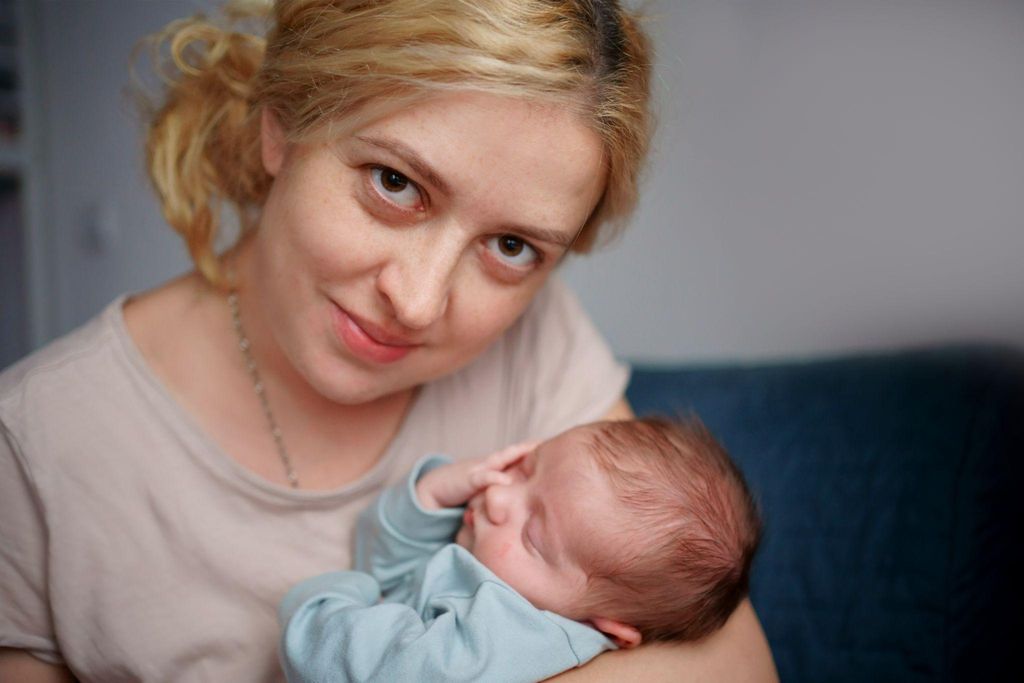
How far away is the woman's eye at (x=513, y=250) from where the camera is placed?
110 cm

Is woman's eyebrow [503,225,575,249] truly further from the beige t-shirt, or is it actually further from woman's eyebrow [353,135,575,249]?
the beige t-shirt

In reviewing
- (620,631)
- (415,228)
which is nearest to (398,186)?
(415,228)

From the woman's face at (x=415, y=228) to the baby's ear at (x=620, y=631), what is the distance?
1.34 ft

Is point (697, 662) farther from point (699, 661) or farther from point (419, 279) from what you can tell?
point (419, 279)

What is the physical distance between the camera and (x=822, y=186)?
6.16 feet

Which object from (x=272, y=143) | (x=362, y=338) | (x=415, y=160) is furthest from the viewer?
(x=272, y=143)

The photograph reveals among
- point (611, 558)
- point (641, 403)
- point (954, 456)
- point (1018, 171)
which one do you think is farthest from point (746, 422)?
point (611, 558)

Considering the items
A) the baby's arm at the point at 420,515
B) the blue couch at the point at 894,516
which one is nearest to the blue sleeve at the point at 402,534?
the baby's arm at the point at 420,515

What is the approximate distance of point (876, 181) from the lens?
1780mm

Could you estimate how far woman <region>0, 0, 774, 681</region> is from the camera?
3.33 ft

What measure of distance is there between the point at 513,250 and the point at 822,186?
103cm

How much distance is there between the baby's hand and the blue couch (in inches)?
27.0

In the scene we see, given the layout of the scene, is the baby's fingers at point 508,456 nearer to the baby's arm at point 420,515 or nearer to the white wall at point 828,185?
the baby's arm at point 420,515

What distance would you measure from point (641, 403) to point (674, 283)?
414 mm
